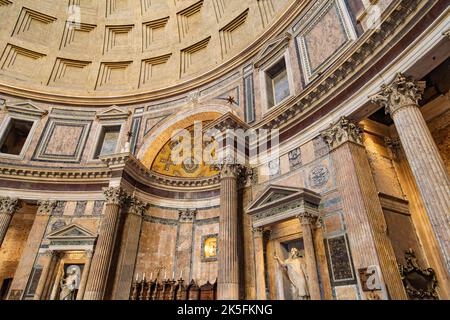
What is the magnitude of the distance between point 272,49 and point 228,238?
8.80 m

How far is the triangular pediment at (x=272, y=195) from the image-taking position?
8.40 meters

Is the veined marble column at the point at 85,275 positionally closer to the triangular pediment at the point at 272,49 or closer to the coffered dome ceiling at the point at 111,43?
the coffered dome ceiling at the point at 111,43

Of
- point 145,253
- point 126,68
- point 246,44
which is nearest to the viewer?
point 145,253

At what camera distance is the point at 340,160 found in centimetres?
780

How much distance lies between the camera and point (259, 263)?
28.3 feet

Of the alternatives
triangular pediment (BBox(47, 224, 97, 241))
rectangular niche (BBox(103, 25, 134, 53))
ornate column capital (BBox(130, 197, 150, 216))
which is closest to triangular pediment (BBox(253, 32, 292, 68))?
ornate column capital (BBox(130, 197, 150, 216))

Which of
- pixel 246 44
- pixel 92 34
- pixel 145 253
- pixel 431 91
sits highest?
pixel 92 34

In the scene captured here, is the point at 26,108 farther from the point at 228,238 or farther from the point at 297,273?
the point at 297,273

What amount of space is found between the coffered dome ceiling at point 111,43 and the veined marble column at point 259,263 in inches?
411

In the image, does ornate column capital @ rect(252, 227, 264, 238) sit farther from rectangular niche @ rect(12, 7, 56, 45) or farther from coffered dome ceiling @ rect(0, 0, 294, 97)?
rectangular niche @ rect(12, 7, 56, 45)

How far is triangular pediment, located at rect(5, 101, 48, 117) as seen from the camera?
15.6m

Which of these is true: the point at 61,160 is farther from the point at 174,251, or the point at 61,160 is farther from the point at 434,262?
the point at 434,262

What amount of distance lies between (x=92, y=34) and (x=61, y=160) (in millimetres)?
9894
